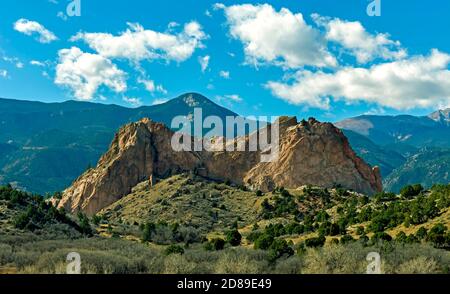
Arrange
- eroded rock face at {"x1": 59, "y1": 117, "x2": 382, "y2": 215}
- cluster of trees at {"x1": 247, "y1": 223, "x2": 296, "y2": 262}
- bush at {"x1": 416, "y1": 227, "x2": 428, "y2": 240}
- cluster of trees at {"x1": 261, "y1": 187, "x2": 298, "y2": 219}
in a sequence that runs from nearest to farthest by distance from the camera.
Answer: cluster of trees at {"x1": 247, "y1": 223, "x2": 296, "y2": 262}, bush at {"x1": 416, "y1": 227, "x2": 428, "y2": 240}, cluster of trees at {"x1": 261, "y1": 187, "x2": 298, "y2": 219}, eroded rock face at {"x1": 59, "y1": 117, "x2": 382, "y2": 215}

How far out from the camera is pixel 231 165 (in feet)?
559

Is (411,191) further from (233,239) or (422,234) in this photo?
(422,234)

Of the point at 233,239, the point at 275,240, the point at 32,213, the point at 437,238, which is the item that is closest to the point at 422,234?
the point at 437,238

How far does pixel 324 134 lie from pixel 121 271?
13191cm

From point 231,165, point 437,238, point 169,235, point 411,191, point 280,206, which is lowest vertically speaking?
point 169,235

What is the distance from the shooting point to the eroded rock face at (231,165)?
155 meters

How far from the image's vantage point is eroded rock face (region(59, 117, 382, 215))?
15538 centimetres

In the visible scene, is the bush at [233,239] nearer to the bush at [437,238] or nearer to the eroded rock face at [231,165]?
the bush at [437,238]

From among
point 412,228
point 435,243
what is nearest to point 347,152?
point 412,228

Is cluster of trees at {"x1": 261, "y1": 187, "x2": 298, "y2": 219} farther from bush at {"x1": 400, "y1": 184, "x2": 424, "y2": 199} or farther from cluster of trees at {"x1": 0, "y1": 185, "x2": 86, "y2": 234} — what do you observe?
cluster of trees at {"x1": 0, "y1": 185, "x2": 86, "y2": 234}

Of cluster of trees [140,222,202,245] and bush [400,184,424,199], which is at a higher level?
bush [400,184,424,199]

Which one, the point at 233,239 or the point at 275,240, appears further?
the point at 233,239

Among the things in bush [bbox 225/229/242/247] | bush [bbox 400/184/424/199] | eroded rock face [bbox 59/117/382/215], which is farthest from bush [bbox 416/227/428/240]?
eroded rock face [bbox 59/117/382/215]
